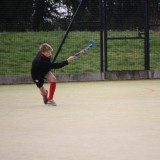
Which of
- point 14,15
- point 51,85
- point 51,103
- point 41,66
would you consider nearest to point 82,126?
point 51,103

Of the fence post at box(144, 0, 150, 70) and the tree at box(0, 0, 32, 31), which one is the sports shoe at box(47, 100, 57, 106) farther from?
the fence post at box(144, 0, 150, 70)

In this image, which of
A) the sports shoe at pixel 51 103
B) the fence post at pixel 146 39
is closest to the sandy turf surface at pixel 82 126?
the sports shoe at pixel 51 103

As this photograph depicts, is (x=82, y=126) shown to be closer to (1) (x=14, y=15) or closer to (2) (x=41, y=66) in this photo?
(2) (x=41, y=66)

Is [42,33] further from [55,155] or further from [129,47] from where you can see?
[55,155]

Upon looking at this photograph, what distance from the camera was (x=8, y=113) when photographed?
9.34 m

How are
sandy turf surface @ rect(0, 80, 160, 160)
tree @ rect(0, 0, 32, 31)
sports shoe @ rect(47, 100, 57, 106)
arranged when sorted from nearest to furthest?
1. sandy turf surface @ rect(0, 80, 160, 160)
2. sports shoe @ rect(47, 100, 57, 106)
3. tree @ rect(0, 0, 32, 31)

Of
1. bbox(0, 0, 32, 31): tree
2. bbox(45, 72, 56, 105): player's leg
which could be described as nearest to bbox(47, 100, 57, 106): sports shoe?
bbox(45, 72, 56, 105): player's leg

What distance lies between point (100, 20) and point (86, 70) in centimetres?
232

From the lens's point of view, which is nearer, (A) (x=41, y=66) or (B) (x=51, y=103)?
(B) (x=51, y=103)

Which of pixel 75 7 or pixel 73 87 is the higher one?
pixel 75 7

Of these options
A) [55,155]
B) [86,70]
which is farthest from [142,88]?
[55,155]

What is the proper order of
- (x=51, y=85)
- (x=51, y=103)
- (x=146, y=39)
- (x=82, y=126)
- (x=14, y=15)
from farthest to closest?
(x=146, y=39)
(x=14, y=15)
(x=51, y=85)
(x=51, y=103)
(x=82, y=126)

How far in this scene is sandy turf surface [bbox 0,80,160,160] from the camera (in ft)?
18.3

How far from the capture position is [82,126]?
24.6 feet
